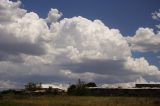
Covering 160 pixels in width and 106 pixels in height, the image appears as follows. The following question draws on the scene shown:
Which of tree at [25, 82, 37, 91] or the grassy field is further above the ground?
tree at [25, 82, 37, 91]

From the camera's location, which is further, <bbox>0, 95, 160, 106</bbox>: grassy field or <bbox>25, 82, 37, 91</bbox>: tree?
<bbox>25, 82, 37, 91</bbox>: tree

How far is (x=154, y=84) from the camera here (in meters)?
138

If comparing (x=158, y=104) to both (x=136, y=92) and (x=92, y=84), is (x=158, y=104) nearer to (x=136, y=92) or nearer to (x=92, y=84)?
(x=136, y=92)

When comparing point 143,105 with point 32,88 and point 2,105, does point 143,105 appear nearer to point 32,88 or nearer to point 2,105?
point 2,105

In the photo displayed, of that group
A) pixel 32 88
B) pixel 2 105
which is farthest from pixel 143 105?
pixel 32 88

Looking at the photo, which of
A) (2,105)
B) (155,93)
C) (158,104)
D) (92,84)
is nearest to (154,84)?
(92,84)

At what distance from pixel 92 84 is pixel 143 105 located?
99806 millimetres

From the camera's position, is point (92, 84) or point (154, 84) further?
point (92, 84)

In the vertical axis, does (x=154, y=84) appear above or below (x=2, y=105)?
above

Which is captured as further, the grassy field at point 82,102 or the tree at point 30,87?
the tree at point 30,87

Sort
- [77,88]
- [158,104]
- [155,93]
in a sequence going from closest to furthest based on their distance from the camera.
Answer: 1. [158,104]
2. [155,93]
3. [77,88]

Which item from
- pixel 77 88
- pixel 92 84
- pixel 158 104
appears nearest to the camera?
pixel 158 104

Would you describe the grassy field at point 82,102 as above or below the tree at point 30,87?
below

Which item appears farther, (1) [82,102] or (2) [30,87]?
(2) [30,87]
